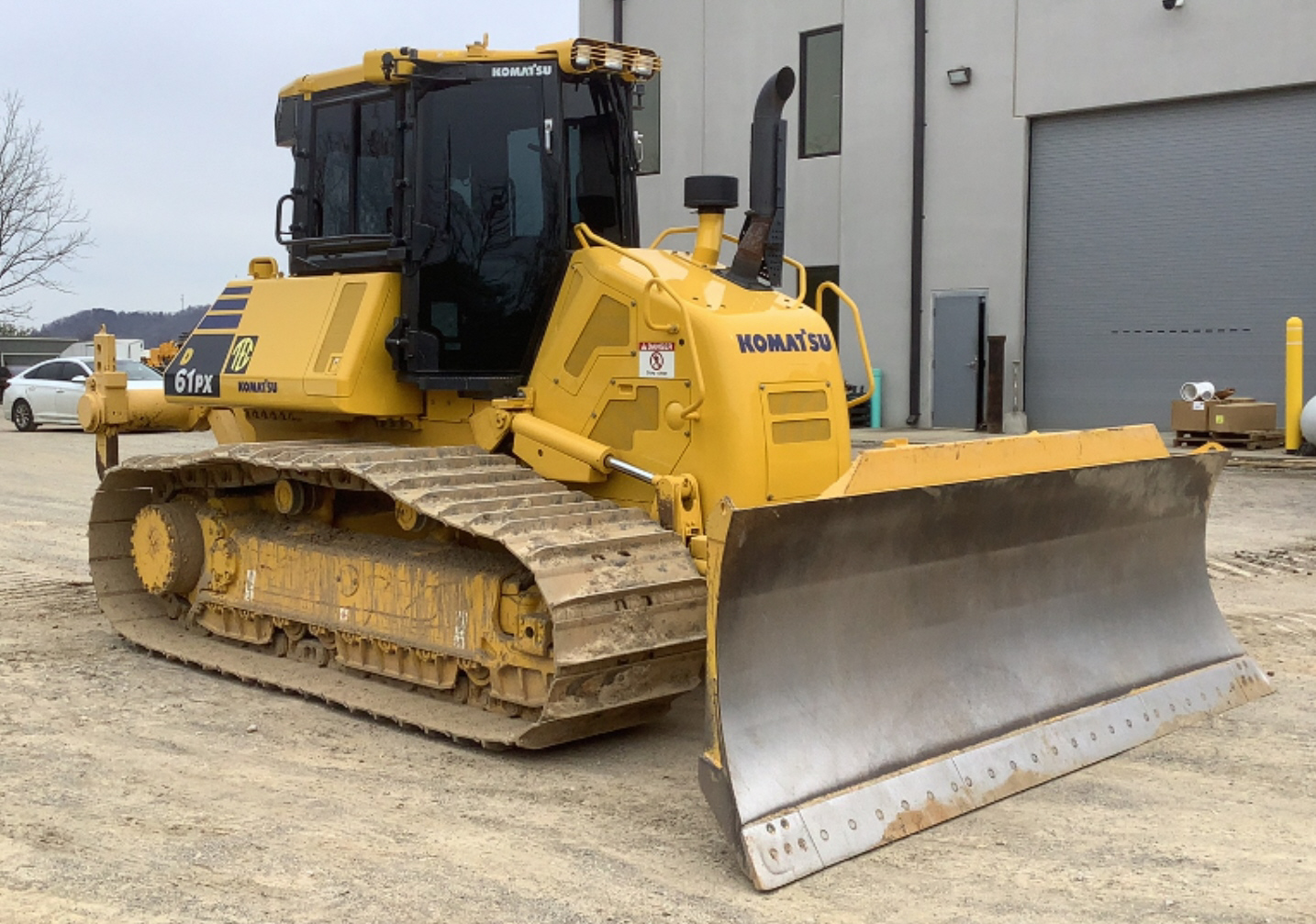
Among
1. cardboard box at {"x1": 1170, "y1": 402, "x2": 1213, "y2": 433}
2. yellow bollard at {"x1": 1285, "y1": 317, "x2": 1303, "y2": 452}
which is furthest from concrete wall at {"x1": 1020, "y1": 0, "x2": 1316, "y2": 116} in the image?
cardboard box at {"x1": 1170, "y1": 402, "x2": 1213, "y2": 433}

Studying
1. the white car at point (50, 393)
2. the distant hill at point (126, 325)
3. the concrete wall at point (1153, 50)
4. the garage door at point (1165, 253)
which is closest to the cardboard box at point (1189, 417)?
the garage door at point (1165, 253)

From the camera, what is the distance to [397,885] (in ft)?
13.5

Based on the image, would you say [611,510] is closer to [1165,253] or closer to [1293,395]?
[1293,395]

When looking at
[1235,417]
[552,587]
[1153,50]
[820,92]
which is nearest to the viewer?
[552,587]

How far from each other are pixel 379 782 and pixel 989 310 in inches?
646

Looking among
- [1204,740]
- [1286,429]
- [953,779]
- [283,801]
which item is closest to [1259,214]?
[1286,429]

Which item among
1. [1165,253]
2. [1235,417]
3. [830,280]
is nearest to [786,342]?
[1235,417]

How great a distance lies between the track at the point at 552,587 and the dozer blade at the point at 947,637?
654 millimetres

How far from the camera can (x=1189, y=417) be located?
16344 mm

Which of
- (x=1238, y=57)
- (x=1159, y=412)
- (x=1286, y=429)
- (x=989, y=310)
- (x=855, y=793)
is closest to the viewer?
(x=855, y=793)

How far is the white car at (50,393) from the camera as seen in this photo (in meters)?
23.6

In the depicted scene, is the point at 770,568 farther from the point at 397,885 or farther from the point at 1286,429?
the point at 1286,429

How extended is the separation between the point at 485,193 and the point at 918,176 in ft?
49.9

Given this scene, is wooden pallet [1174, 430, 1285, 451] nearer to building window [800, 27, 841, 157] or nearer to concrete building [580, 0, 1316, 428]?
concrete building [580, 0, 1316, 428]
